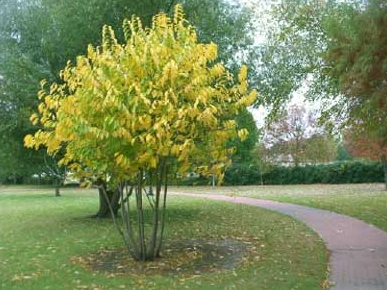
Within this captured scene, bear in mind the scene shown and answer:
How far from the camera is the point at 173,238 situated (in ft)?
38.9

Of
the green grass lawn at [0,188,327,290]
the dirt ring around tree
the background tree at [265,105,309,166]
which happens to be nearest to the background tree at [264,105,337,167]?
the background tree at [265,105,309,166]

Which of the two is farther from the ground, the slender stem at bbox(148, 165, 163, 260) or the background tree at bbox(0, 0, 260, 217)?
the background tree at bbox(0, 0, 260, 217)

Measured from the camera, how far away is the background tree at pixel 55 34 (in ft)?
44.5

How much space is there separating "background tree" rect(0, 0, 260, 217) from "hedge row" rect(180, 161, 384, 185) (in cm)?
2360

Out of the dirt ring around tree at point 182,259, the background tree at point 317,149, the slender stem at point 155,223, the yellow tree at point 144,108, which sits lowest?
the dirt ring around tree at point 182,259

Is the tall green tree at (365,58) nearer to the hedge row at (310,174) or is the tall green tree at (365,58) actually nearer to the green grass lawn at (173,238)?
the green grass lawn at (173,238)

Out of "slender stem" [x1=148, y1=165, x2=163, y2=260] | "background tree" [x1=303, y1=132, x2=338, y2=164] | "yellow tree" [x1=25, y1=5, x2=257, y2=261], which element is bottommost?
"slender stem" [x1=148, y1=165, x2=163, y2=260]

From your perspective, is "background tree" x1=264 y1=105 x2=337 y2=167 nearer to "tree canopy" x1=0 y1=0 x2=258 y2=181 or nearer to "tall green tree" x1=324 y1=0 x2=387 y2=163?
"tree canopy" x1=0 y1=0 x2=258 y2=181

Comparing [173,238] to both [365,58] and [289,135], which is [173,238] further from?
[289,135]

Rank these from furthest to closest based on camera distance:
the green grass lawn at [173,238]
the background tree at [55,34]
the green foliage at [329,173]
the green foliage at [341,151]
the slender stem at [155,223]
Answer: the green foliage at [341,151], the green foliage at [329,173], the background tree at [55,34], the slender stem at [155,223], the green grass lawn at [173,238]

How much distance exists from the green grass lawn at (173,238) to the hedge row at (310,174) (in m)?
22.2

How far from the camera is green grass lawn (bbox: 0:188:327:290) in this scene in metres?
7.45

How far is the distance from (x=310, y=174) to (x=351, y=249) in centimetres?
3213

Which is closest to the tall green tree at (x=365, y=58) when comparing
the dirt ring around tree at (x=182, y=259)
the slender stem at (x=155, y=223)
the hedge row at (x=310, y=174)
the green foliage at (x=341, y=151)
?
the dirt ring around tree at (x=182, y=259)
